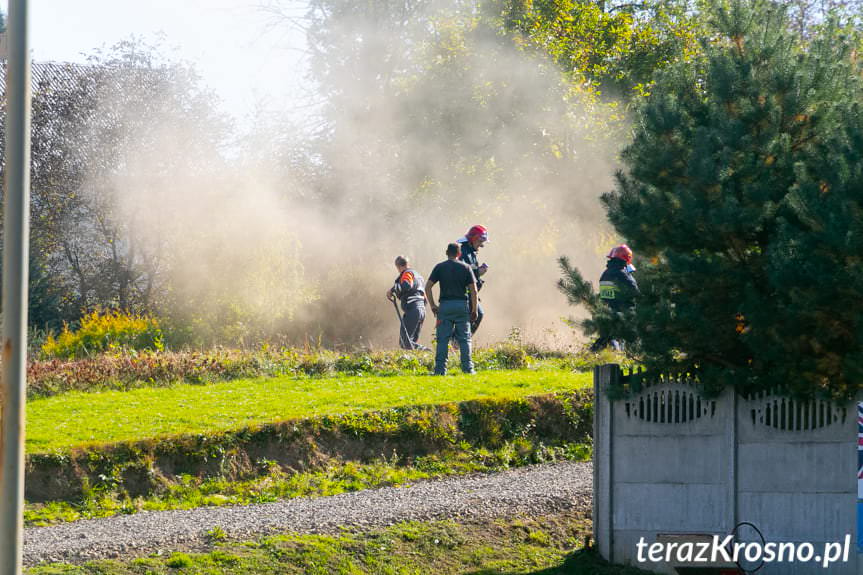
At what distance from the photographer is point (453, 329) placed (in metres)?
14.7

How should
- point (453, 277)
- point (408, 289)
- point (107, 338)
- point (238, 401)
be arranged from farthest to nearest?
point (107, 338)
point (408, 289)
point (453, 277)
point (238, 401)

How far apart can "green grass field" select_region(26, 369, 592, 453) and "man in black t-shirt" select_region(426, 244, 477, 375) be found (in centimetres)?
60

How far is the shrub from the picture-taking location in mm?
19000

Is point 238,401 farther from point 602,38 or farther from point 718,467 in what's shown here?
point 602,38

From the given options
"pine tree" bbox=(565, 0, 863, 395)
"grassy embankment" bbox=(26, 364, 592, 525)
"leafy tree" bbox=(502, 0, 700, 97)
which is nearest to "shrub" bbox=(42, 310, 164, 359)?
"grassy embankment" bbox=(26, 364, 592, 525)

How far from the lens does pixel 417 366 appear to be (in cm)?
1584

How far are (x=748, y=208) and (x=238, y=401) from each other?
6.94 m

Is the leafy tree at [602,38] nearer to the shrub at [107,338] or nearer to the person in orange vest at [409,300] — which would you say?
the person in orange vest at [409,300]

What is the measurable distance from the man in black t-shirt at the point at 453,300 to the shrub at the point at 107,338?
6206mm

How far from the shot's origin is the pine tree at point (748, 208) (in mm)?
7266

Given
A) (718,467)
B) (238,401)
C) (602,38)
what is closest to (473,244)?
(238,401)

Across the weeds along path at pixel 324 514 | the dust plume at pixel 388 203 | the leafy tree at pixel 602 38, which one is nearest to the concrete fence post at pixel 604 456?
the weeds along path at pixel 324 514

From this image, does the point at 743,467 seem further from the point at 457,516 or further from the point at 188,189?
the point at 188,189

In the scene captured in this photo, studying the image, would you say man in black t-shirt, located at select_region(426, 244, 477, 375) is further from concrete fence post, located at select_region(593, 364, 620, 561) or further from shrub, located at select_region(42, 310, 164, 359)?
shrub, located at select_region(42, 310, 164, 359)
